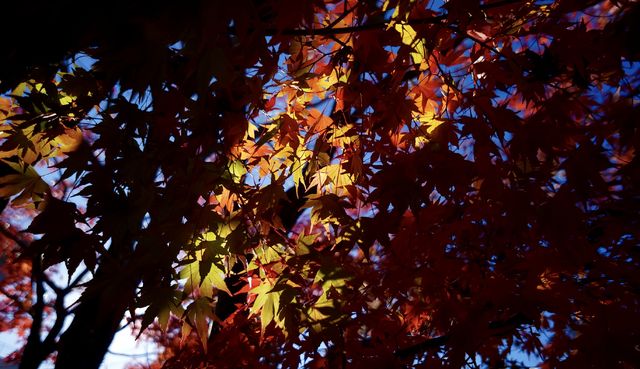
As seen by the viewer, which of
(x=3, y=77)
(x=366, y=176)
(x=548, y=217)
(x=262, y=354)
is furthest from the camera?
(x=262, y=354)

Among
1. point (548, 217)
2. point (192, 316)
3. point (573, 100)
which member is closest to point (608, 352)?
point (548, 217)

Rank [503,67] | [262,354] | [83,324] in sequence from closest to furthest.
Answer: [503,67]
[262,354]
[83,324]

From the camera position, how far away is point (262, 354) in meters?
2.96

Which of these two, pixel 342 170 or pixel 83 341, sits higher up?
pixel 342 170

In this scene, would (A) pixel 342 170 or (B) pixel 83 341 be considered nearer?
(A) pixel 342 170

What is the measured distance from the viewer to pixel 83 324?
3.25 meters

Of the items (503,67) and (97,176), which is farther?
(503,67)

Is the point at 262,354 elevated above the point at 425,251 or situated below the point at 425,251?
below

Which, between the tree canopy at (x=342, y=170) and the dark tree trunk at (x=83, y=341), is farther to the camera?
the dark tree trunk at (x=83, y=341)

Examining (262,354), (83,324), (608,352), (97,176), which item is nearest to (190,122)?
(97,176)

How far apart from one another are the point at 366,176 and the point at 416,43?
0.94m

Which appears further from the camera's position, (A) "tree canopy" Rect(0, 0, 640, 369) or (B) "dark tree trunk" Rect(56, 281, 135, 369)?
(B) "dark tree trunk" Rect(56, 281, 135, 369)

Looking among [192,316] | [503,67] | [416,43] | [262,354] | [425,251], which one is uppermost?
[503,67]

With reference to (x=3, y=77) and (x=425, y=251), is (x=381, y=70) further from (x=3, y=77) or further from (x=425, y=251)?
(x=3, y=77)
